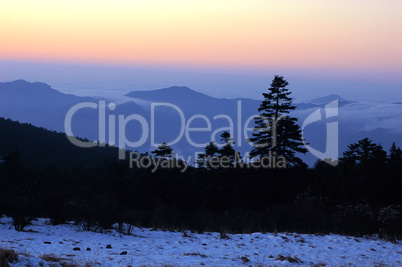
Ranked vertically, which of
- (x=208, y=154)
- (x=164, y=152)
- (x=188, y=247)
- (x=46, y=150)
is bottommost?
(x=46, y=150)

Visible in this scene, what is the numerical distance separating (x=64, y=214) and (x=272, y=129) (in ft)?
73.5

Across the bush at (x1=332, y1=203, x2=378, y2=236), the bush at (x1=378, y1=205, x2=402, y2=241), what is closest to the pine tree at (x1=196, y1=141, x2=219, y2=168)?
the bush at (x1=332, y1=203, x2=378, y2=236)

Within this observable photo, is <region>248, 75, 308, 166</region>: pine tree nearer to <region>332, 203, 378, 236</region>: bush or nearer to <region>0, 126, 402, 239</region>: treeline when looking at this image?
<region>0, 126, 402, 239</region>: treeline

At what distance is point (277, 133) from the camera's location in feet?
117

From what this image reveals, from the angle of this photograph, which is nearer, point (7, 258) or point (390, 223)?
point (7, 258)

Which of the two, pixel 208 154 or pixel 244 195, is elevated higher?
pixel 208 154

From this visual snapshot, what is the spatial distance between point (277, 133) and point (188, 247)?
78.1 ft

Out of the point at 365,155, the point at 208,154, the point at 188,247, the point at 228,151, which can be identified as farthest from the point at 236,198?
the point at 188,247

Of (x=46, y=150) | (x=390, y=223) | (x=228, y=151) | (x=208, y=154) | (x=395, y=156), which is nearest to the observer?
(x=390, y=223)

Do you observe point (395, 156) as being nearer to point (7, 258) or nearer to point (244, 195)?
point (244, 195)

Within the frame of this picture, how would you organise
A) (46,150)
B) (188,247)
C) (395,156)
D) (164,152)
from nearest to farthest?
1. (188,247)
2. (395,156)
3. (164,152)
4. (46,150)

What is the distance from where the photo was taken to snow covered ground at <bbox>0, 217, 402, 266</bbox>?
10.6 metres

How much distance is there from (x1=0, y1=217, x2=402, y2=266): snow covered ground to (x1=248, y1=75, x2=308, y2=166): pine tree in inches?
801

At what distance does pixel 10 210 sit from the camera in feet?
48.3
